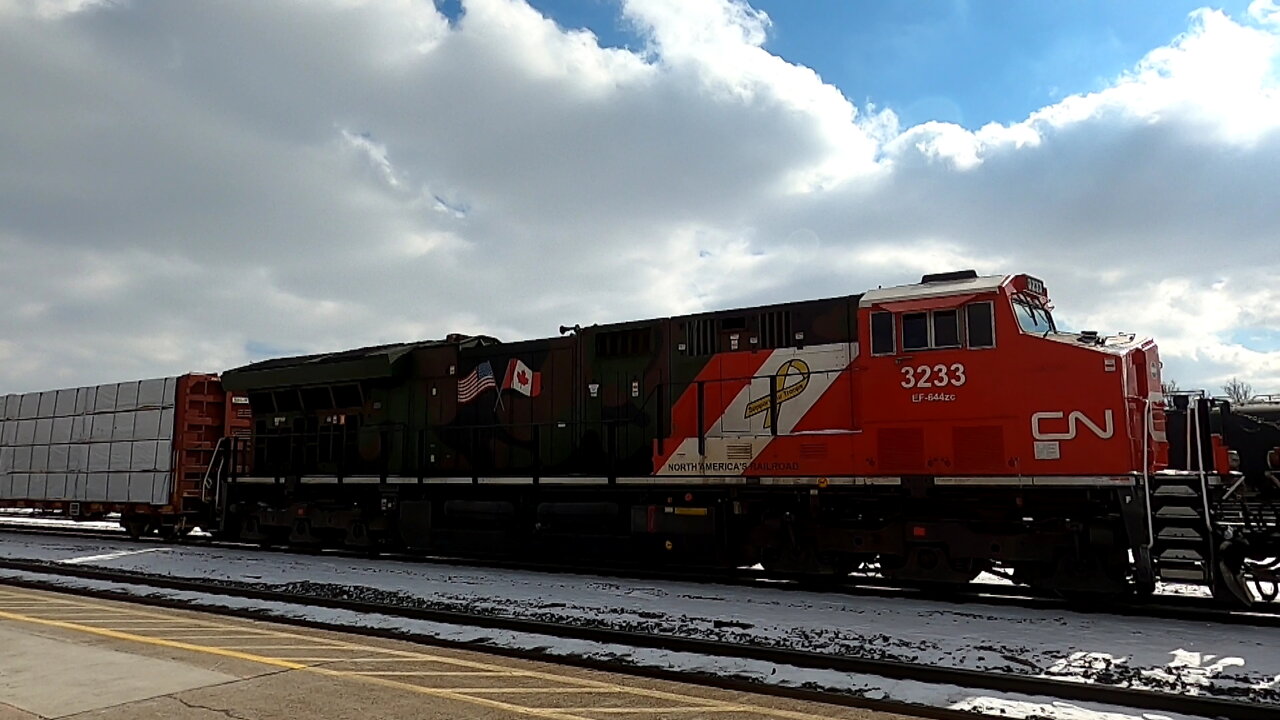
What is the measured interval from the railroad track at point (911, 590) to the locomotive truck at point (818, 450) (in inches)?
8.9

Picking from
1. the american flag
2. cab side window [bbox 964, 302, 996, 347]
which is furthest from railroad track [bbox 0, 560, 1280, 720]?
the american flag

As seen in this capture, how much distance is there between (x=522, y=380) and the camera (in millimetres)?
13570

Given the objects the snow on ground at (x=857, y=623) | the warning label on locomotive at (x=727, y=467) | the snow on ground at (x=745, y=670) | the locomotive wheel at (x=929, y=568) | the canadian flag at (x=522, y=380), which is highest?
the canadian flag at (x=522, y=380)

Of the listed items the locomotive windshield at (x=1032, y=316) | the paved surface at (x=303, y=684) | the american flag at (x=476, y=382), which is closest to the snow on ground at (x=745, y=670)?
the paved surface at (x=303, y=684)

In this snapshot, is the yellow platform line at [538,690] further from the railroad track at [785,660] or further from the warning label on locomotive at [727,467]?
the warning label on locomotive at [727,467]

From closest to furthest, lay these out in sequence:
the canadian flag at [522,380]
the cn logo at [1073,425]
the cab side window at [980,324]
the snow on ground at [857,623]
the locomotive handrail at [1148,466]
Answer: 1. the snow on ground at [857,623]
2. the locomotive handrail at [1148,466]
3. the cn logo at [1073,425]
4. the cab side window at [980,324]
5. the canadian flag at [522,380]

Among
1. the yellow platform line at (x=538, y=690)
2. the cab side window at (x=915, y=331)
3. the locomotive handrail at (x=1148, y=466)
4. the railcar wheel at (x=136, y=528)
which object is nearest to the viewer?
the yellow platform line at (x=538, y=690)

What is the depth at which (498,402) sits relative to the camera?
1380 cm

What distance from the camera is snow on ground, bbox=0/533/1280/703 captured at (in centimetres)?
645

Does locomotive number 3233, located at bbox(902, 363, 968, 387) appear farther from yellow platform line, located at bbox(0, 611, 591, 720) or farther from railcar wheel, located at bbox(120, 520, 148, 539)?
railcar wheel, located at bbox(120, 520, 148, 539)

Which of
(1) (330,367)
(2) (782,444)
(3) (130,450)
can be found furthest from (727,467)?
(3) (130,450)

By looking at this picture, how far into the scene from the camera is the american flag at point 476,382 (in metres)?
14.0

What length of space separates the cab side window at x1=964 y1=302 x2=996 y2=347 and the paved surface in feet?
18.2

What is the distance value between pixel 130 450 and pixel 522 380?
1058 cm
